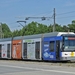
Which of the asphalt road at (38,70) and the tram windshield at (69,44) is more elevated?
the tram windshield at (69,44)

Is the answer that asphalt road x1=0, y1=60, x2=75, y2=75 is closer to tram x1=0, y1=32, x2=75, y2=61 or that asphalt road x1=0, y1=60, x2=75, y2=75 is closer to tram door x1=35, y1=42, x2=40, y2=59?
tram x1=0, y1=32, x2=75, y2=61

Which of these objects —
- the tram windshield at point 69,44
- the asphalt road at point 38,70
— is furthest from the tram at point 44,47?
the asphalt road at point 38,70

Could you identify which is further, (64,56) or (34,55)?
(34,55)

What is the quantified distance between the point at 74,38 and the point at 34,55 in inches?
255

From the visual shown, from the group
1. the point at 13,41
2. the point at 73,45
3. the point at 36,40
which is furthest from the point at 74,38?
the point at 13,41

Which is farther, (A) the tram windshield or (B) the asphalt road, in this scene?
(A) the tram windshield

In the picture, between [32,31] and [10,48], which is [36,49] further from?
[32,31]

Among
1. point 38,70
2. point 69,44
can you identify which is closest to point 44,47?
point 69,44

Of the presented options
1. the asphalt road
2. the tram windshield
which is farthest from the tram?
the asphalt road

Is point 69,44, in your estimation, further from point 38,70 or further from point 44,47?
point 38,70

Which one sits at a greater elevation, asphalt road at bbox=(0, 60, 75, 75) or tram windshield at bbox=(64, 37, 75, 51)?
tram windshield at bbox=(64, 37, 75, 51)

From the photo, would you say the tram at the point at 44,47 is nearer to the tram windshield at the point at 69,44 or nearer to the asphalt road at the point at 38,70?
the tram windshield at the point at 69,44

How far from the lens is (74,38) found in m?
36.0

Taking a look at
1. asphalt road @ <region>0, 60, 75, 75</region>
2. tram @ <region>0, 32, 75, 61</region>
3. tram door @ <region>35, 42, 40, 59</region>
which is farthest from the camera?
tram door @ <region>35, 42, 40, 59</region>
